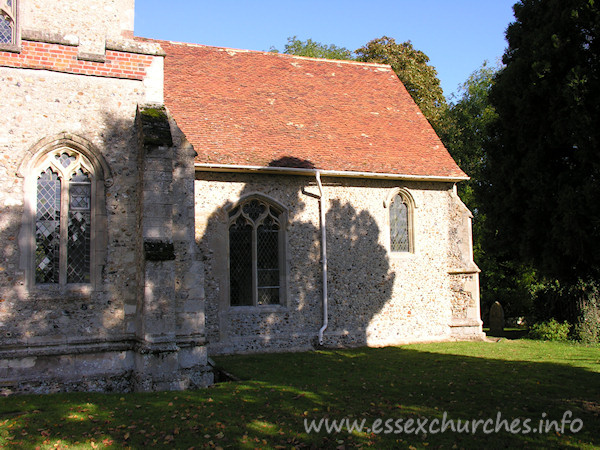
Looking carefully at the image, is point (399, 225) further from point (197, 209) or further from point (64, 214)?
point (64, 214)

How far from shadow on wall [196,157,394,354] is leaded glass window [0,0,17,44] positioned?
16.8 feet

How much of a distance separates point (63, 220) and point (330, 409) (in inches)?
226

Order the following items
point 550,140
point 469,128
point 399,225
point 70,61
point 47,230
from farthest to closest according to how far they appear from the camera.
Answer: point 469,128
point 399,225
point 70,61
point 47,230
point 550,140

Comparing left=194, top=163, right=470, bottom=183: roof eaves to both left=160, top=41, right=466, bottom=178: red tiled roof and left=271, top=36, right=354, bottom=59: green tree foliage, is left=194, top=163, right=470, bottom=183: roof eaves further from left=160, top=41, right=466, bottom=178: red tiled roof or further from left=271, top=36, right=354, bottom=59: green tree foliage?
left=271, top=36, right=354, bottom=59: green tree foliage

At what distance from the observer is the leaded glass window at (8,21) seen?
9.92 metres

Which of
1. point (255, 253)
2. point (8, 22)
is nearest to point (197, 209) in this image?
point (255, 253)

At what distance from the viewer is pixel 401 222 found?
16172 millimetres

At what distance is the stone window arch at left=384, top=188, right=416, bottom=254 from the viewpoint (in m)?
16.0

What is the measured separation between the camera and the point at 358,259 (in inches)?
599

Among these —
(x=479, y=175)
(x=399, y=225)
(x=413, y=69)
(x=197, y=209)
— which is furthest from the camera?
(x=413, y=69)

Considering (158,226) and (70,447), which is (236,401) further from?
(158,226)

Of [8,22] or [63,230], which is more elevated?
[8,22]

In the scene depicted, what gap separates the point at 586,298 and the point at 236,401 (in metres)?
12.9

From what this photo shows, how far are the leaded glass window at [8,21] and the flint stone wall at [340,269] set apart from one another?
5.13 m
